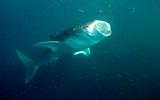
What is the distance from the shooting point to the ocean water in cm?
1680

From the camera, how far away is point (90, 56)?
1911cm

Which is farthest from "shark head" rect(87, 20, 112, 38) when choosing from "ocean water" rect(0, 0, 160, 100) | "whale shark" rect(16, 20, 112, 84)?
"ocean water" rect(0, 0, 160, 100)

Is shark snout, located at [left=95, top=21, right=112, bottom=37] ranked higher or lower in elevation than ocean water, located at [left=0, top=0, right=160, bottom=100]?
higher

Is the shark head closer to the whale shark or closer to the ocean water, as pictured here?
the whale shark

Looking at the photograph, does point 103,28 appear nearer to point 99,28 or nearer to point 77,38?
point 99,28

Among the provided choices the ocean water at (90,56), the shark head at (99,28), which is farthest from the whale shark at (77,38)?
the ocean water at (90,56)

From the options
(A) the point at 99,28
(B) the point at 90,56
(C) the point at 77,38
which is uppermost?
(A) the point at 99,28

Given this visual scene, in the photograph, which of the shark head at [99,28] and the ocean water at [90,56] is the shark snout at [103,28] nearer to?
the shark head at [99,28]

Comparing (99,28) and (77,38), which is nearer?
(99,28)

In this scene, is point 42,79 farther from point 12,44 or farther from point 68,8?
point 68,8

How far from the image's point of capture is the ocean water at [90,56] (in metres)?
16.8

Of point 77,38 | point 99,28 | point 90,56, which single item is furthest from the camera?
point 90,56

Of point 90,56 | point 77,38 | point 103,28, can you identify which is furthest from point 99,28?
point 90,56

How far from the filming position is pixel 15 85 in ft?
52.9
